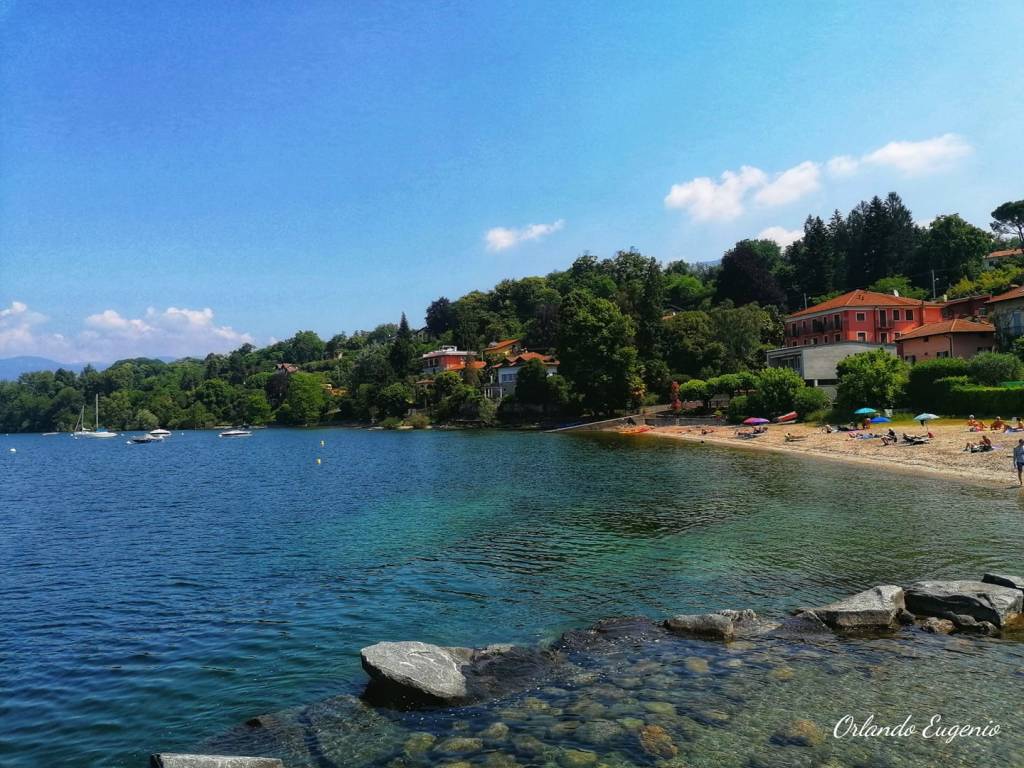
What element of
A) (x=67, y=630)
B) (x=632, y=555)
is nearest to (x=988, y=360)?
(x=632, y=555)

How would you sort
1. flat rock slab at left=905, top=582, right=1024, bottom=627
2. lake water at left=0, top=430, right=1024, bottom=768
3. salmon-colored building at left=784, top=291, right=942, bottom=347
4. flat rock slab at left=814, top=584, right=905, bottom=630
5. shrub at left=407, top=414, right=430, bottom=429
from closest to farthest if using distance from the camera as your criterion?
lake water at left=0, top=430, right=1024, bottom=768
flat rock slab at left=905, top=582, right=1024, bottom=627
flat rock slab at left=814, top=584, right=905, bottom=630
salmon-colored building at left=784, top=291, right=942, bottom=347
shrub at left=407, top=414, right=430, bottom=429

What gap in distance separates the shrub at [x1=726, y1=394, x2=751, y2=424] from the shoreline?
8046 millimetres

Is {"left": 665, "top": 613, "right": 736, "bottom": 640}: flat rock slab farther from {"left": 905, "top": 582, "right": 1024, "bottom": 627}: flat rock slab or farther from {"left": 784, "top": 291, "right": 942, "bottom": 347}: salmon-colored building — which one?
{"left": 784, "top": 291, "right": 942, "bottom": 347}: salmon-colored building

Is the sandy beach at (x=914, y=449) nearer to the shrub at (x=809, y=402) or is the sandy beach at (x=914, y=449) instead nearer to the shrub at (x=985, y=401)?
the shrub at (x=985, y=401)

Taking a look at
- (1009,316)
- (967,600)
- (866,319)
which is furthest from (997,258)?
(967,600)

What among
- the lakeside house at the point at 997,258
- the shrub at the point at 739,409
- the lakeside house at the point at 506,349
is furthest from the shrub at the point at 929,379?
the lakeside house at the point at 506,349

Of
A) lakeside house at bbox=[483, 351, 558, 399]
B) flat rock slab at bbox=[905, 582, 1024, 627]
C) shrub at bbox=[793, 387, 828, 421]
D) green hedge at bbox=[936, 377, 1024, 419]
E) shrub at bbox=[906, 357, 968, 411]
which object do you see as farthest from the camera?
lakeside house at bbox=[483, 351, 558, 399]

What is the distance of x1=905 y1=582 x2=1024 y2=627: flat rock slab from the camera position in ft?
46.6

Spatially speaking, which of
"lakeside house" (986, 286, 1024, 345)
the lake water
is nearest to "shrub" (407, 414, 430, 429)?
the lake water

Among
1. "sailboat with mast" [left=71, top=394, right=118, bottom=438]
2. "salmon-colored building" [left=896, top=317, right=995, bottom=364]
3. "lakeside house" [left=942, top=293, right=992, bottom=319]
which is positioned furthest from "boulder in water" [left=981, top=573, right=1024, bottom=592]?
"sailboat with mast" [left=71, top=394, right=118, bottom=438]

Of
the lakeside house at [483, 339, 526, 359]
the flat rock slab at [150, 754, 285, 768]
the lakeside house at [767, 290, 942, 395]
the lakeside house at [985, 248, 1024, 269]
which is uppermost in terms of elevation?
the lakeside house at [985, 248, 1024, 269]

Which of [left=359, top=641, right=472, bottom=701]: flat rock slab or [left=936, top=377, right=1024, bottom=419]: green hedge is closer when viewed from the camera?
[left=359, top=641, right=472, bottom=701]: flat rock slab

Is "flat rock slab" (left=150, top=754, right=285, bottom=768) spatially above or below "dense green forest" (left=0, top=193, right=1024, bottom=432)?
below

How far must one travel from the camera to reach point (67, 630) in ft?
53.6
